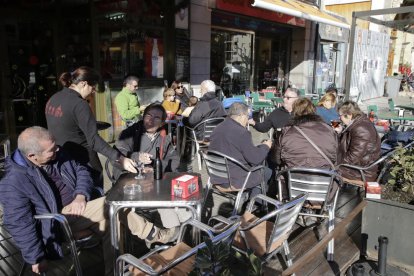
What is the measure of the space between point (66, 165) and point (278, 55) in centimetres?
1185

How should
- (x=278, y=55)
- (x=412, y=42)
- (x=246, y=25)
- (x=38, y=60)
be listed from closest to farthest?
(x=38, y=60) < (x=246, y=25) < (x=278, y=55) < (x=412, y=42)

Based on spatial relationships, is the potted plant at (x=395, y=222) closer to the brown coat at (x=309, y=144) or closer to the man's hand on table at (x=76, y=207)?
the brown coat at (x=309, y=144)

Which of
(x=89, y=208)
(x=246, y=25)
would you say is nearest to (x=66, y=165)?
(x=89, y=208)

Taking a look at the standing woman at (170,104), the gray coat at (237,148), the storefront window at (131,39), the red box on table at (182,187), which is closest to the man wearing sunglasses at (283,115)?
the gray coat at (237,148)

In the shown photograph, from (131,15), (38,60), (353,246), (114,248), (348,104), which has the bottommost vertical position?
(353,246)

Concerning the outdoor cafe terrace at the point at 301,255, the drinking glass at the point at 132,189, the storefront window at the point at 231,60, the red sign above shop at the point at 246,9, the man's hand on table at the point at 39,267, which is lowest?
the outdoor cafe terrace at the point at 301,255

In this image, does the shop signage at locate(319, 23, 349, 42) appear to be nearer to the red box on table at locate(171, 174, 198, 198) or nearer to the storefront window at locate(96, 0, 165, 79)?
the storefront window at locate(96, 0, 165, 79)

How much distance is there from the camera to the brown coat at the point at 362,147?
154 inches

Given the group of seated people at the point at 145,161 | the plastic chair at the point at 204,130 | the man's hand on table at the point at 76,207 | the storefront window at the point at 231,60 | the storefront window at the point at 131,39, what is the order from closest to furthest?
the group of seated people at the point at 145,161, the man's hand on table at the point at 76,207, the plastic chair at the point at 204,130, the storefront window at the point at 131,39, the storefront window at the point at 231,60

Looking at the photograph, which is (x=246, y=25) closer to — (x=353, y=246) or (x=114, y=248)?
(x=353, y=246)

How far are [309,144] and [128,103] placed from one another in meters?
3.59

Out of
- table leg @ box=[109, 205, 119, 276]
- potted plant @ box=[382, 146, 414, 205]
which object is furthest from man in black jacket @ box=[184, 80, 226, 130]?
table leg @ box=[109, 205, 119, 276]

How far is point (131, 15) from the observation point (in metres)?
7.28

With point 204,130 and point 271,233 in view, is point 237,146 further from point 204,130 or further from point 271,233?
point 204,130
